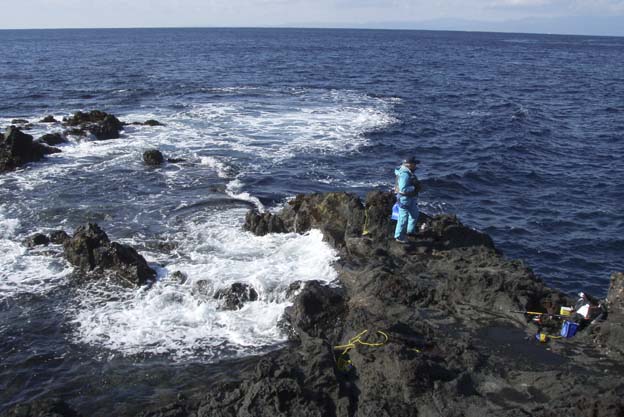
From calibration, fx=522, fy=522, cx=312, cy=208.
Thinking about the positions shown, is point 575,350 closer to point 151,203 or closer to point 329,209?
point 329,209

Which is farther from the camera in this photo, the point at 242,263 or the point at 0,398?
the point at 242,263

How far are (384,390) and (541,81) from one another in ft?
198

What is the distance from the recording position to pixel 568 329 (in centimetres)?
1109

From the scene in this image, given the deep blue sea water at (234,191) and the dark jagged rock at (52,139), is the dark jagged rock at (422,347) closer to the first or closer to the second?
the deep blue sea water at (234,191)

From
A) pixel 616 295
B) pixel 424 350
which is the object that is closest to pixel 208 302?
pixel 424 350

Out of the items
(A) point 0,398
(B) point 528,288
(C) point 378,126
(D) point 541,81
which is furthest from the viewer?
(D) point 541,81

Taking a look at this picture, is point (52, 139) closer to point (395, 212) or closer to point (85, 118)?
point (85, 118)

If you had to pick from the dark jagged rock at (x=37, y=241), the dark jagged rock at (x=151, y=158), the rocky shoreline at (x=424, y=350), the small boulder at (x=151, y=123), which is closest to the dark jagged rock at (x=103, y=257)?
the rocky shoreline at (x=424, y=350)

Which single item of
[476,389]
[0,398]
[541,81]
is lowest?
[0,398]

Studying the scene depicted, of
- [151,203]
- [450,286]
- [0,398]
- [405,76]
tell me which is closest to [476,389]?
[450,286]

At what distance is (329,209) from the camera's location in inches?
693

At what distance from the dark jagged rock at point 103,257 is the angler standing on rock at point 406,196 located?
7280 millimetres

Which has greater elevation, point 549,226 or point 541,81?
point 541,81

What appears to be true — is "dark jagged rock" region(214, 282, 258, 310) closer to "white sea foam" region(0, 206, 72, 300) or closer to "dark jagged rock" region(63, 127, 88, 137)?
"white sea foam" region(0, 206, 72, 300)
